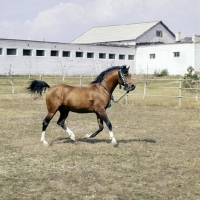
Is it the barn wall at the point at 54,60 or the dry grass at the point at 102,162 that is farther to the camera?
the barn wall at the point at 54,60

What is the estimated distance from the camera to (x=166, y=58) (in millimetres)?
48344

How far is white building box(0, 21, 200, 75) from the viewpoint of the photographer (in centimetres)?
4197

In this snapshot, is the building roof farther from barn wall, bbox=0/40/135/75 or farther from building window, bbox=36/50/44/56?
building window, bbox=36/50/44/56

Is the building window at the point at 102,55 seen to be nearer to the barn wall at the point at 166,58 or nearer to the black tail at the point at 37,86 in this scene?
the barn wall at the point at 166,58

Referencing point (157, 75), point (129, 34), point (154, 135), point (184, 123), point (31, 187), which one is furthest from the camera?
point (129, 34)

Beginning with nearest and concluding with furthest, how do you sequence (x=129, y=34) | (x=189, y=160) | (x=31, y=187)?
(x=31, y=187) → (x=189, y=160) → (x=129, y=34)

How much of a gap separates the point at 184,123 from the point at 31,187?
29.4 ft

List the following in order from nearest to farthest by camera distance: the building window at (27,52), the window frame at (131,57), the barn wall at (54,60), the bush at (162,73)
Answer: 1. the barn wall at (54,60)
2. the building window at (27,52)
3. the bush at (162,73)
4. the window frame at (131,57)

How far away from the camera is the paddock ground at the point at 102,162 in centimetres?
591

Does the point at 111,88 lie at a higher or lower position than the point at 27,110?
higher

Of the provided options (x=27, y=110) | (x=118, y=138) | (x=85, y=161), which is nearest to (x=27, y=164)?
(x=85, y=161)

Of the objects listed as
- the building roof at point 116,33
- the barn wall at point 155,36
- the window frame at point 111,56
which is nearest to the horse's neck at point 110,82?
the window frame at point 111,56

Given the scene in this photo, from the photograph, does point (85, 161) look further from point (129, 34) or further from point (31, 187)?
point (129, 34)

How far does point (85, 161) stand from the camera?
25.6 ft
